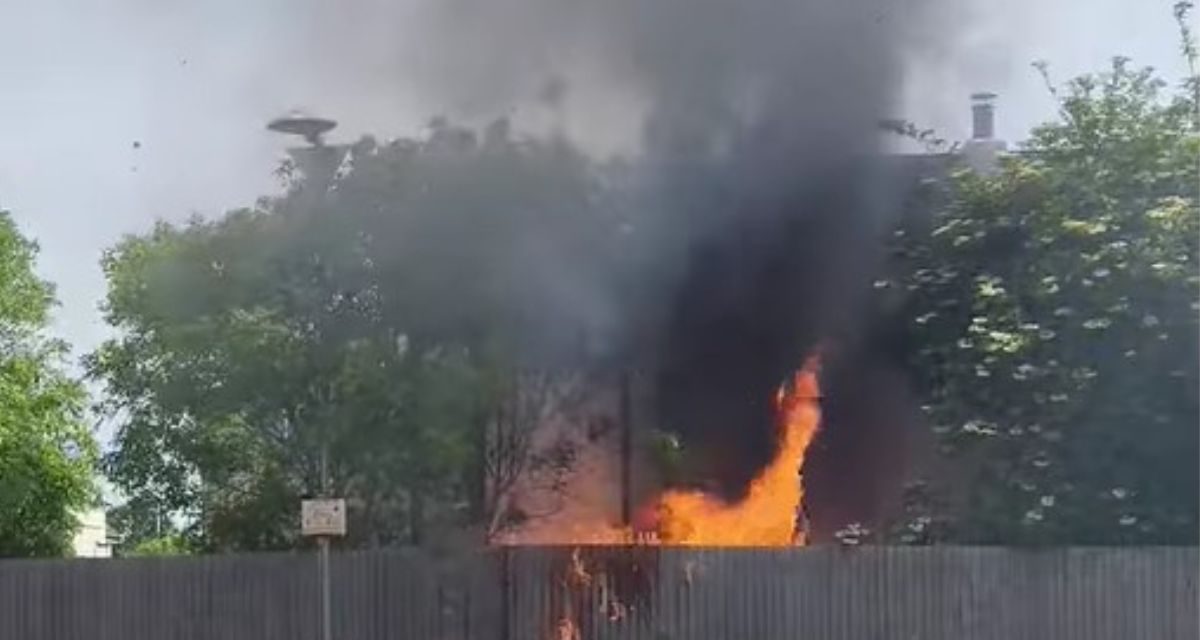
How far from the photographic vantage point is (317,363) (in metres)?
19.9

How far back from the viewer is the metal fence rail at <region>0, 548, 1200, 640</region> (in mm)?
17531

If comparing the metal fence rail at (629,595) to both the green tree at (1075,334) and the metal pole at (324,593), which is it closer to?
the metal pole at (324,593)

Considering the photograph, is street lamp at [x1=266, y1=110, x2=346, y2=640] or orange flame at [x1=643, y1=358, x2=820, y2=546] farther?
orange flame at [x1=643, y1=358, x2=820, y2=546]

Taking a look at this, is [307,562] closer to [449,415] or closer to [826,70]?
[449,415]

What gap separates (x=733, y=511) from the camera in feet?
67.3

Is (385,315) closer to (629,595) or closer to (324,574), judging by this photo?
(324,574)

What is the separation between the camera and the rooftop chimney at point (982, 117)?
22109mm

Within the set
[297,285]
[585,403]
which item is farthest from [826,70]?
[297,285]

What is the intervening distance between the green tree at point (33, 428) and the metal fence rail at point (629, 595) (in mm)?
3458

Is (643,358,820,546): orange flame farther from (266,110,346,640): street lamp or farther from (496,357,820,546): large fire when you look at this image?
(266,110,346,640): street lamp

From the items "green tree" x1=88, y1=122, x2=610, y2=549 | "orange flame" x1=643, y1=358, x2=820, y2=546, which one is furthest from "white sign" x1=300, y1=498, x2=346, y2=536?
"orange flame" x1=643, y1=358, x2=820, y2=546

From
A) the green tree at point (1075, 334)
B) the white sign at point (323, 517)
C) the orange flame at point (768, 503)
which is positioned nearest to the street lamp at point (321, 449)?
the white sign at point (323, 517)

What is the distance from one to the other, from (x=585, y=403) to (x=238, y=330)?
135 inches

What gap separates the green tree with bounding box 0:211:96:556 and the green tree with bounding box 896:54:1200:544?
9.29 m
